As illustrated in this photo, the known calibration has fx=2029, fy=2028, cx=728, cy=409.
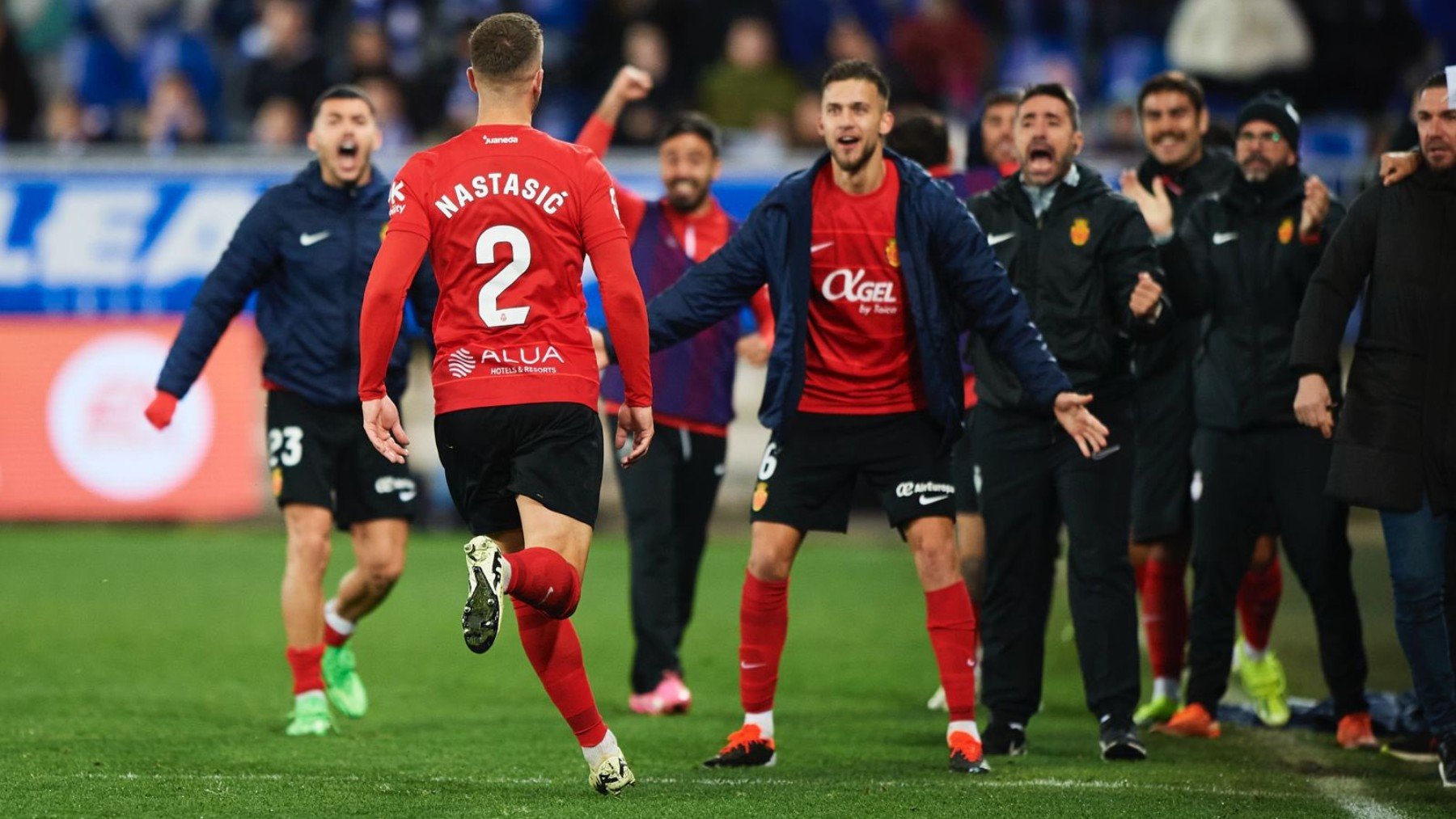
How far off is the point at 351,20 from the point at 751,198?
5271mm

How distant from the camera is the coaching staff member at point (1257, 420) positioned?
7.96 meters

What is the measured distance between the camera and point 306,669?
26.1 feet

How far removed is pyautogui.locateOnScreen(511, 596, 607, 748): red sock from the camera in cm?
627

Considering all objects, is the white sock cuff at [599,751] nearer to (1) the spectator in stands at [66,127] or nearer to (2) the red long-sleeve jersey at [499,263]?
(2) the red long-sleeve jersey at [499,263]

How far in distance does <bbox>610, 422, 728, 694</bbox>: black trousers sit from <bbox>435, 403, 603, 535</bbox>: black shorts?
258cm

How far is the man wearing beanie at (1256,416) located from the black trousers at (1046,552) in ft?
2.28

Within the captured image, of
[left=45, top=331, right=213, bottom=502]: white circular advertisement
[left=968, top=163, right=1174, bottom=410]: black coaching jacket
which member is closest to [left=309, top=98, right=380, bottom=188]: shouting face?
[left=968, top=163, right=1174, bottom=410]: black coaching jacket

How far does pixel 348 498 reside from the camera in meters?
8.26

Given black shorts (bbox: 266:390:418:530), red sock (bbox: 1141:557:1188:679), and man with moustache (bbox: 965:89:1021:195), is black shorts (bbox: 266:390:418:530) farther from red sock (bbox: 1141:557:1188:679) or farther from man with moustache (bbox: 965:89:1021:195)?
red sock (bbox: 1141:557:1188:679)

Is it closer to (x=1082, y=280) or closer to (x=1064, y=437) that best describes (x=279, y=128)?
(x=1082, y=280)

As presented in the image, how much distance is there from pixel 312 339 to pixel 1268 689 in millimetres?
4266

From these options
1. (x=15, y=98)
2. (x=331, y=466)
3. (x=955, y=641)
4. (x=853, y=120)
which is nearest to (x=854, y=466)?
(x=955, y=641)

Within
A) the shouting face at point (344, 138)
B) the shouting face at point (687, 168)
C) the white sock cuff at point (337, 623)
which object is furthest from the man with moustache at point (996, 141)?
the white sock cuff at point (337, 623)

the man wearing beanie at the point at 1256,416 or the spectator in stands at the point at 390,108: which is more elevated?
the spectator in stands at the point at 390,108
